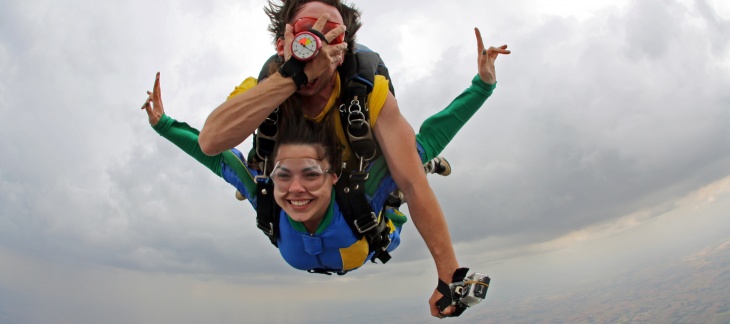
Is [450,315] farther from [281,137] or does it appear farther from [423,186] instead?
[281,137]

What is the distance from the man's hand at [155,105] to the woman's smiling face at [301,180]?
1.48 metres

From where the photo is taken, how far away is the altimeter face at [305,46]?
7.56ft

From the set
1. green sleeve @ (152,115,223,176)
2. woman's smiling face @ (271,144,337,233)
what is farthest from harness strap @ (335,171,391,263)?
green sleeve @ (152,115,223,176)

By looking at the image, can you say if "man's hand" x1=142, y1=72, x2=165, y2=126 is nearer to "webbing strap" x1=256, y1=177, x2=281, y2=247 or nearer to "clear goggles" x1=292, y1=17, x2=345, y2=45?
"webbing strap" x1=256, y1=177, x2=281, y2=247

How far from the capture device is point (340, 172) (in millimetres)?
3061

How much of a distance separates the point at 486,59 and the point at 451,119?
567 mm

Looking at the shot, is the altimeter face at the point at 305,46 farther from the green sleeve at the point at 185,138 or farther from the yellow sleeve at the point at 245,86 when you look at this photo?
the green sleeve at the point at 185,138

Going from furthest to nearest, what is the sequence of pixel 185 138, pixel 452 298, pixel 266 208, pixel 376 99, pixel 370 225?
pixel 185 138
pixel 266 208
pixel 370 225
pixel 376 99
pixel 452 298

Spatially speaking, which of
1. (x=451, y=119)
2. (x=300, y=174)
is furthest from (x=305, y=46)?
(x=451, y=119)

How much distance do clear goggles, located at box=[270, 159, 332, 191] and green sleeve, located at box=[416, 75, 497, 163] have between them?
100 centimetres

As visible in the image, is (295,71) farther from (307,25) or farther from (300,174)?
(300,174)

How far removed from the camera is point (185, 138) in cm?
361

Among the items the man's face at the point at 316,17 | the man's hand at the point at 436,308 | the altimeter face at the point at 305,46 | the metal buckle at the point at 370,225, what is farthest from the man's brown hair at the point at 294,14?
the man's hand at the point at 436,308

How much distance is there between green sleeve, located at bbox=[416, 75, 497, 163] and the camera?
3.51 metres
